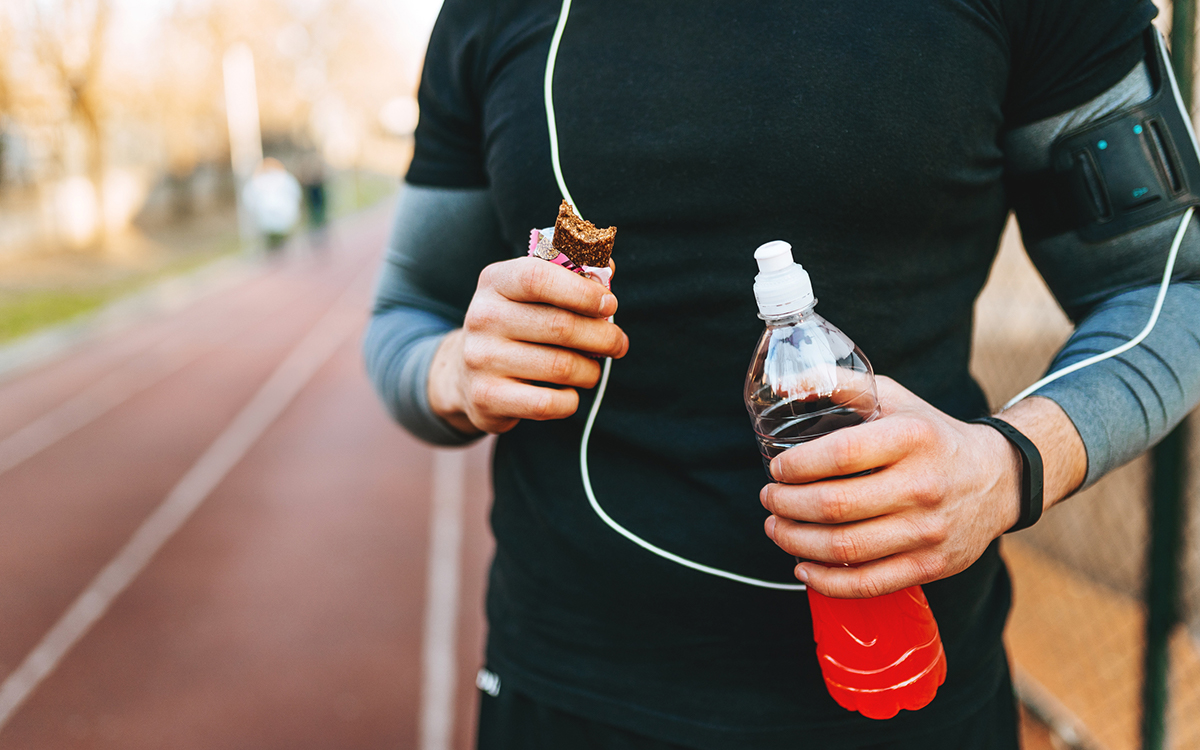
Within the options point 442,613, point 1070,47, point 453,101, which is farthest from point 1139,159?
point 442,613

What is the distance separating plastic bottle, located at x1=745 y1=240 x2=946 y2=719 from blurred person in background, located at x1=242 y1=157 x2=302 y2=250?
18861mm

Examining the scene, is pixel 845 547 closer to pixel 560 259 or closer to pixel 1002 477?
pixel 1002 477

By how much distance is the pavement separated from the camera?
352cm

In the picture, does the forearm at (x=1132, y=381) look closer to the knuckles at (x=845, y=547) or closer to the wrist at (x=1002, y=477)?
the wrist at (x=1002, y=477)

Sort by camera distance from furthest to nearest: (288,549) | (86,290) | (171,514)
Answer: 1. (86,290)
2. (171,514)
3. (288,549)

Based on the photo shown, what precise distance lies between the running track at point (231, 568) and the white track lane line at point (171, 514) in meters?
0.02

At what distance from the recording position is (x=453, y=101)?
115 cm

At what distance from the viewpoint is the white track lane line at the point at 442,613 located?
136 inches

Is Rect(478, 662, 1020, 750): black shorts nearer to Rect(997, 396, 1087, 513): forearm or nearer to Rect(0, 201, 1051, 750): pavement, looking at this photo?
Rect(997, 396, 1087, 513): forearm

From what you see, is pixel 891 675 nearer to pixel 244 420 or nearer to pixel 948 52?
pixel 948 52

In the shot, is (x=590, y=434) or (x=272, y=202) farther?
(x=272, y=202)

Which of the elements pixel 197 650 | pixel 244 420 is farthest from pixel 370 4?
pixel 197 650

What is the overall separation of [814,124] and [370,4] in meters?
52.8

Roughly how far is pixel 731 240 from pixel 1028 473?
396 millimetres
